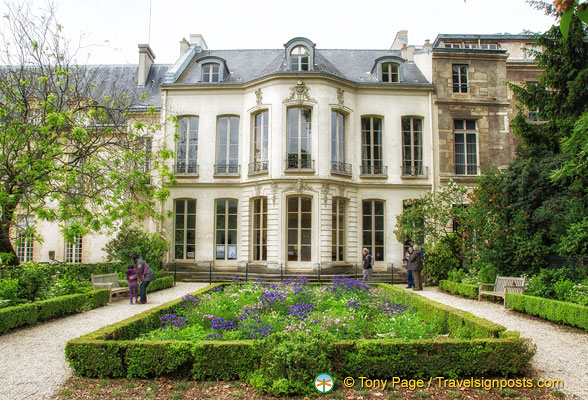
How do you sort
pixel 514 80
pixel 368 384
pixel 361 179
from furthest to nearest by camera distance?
pixel 514 80 → pixel 361 179 → pixel 368 384

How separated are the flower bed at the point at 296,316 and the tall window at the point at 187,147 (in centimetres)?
1138

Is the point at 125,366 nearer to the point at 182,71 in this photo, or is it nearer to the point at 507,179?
the point at 507,179

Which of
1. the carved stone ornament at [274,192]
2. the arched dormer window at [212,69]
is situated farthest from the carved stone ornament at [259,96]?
the carved stone ornament at [274,192]

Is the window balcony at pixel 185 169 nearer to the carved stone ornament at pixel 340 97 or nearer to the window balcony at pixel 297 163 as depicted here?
the window balcony at pixel 297 163

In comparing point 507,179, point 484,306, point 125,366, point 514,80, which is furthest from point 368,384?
point 514,80

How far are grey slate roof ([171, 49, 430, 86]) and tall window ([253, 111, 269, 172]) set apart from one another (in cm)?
188

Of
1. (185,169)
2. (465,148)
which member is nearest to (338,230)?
(465,148)

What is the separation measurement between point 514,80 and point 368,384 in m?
22.7

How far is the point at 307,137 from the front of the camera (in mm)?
19281

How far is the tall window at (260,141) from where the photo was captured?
774 inches

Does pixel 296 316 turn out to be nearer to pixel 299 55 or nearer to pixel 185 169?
pixel 185 169

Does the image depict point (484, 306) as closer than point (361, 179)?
Yes

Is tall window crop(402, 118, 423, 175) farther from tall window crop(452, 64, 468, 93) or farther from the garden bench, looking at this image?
the garden bench

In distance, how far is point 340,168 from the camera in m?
19.7
